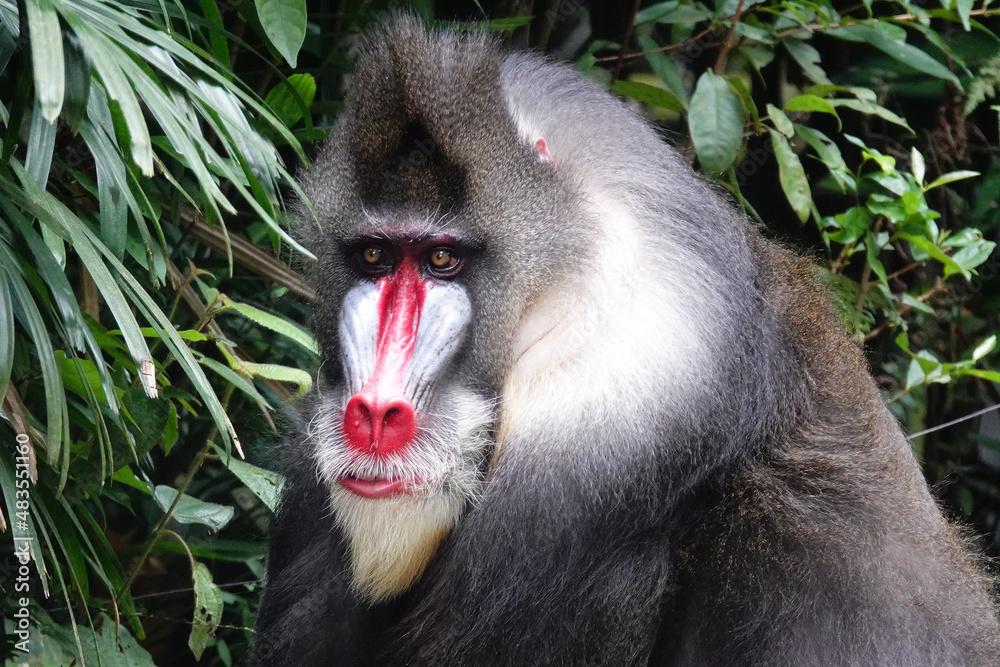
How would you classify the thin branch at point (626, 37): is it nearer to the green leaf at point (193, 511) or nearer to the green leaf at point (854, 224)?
the green leaf at point (854, 224)

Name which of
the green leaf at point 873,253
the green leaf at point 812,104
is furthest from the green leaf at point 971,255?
the green leaf at point 812,104

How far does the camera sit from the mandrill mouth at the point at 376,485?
280 centimetres

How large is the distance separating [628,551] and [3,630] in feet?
6.47

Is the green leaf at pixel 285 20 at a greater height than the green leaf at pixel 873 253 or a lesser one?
greater

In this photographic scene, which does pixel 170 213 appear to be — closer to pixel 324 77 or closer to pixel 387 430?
pixel 324 77

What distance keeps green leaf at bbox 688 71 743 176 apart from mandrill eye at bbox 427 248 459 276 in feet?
5.09

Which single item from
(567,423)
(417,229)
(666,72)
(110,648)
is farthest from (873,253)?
(110,648)

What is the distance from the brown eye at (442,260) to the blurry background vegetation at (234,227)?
415 mm

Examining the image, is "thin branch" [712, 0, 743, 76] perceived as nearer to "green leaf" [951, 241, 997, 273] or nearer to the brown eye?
"green leaf" [951, 241, 997, 273]

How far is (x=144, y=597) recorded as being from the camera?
457 centimetres

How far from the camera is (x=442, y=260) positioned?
3.00 meters

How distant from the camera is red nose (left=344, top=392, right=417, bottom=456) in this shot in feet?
8.90

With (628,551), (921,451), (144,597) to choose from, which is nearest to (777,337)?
(628,551)

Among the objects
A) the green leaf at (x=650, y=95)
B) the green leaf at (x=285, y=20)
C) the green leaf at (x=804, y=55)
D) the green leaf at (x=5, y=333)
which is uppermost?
the green leaf at (x=285, y=20)
